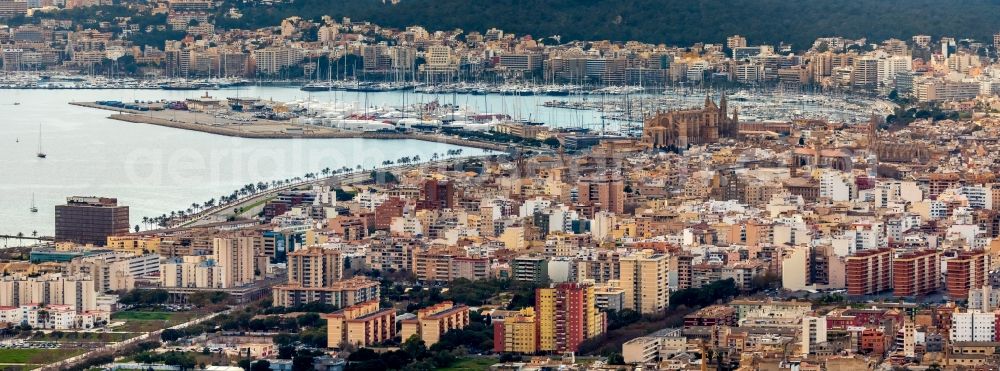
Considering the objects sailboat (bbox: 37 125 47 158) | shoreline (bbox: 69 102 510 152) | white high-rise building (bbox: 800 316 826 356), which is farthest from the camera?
shoreline (bbox: 69 102 510 152)

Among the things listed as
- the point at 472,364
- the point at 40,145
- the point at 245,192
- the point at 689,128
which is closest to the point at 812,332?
the point at 472,364

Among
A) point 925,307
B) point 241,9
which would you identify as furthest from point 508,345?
point 241,9

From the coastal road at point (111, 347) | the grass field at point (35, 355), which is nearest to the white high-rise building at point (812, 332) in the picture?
the coastal road at point (111, 347)

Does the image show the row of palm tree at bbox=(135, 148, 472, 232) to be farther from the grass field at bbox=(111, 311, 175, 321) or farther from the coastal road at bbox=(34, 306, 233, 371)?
the coastal road at bbox=(34, 306, 233, 371)

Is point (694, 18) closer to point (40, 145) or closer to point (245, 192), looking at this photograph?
point (40, 145)

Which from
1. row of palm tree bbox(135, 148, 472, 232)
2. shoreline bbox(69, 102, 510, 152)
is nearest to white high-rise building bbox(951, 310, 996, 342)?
row of palm tree bbox(135, 148, 472, 232)
